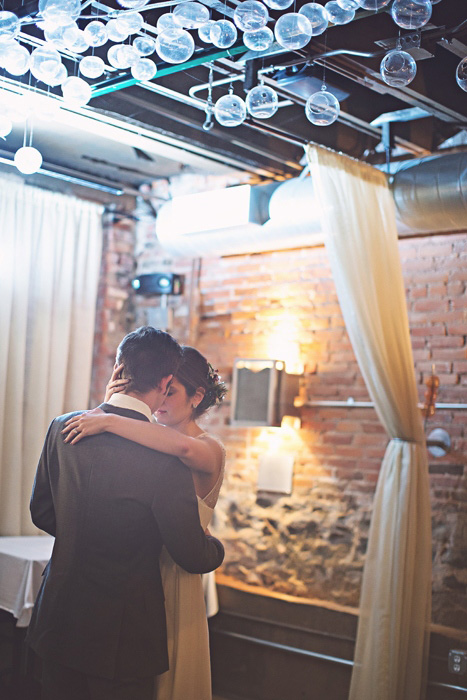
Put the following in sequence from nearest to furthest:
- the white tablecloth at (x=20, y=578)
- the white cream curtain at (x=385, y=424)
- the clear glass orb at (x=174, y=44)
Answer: the clear glass orb at (x=174, y=44)
the white cream curtain at (x=385, y=424)
the white tablecloth at (x=20, y=578)

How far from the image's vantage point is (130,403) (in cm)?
234

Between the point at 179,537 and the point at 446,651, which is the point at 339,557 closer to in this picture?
the point at 446,651

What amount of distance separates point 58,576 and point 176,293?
3.55m

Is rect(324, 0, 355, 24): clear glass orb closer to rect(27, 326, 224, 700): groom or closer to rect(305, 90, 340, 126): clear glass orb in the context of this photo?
rect(305, 90, 340, 126): clear glass orb

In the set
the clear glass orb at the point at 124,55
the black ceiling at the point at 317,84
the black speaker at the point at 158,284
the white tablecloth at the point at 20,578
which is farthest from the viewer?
the black speaker at the point at 158,284

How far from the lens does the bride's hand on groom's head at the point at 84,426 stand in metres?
2.25

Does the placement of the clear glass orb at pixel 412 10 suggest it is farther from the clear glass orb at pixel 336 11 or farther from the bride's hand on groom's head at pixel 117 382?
the bride's hand on groom's head at pixel 117 382

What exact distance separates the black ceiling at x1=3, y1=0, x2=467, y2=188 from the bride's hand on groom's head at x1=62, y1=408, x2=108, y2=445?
5.36 feet

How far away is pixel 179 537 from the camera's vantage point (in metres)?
2.20

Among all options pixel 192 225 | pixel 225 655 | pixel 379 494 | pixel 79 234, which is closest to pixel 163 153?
pixel 192 225

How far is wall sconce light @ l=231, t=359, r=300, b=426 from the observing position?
192 inches

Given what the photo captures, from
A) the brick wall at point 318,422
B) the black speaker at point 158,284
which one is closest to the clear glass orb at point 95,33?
the brick wall at point 318,422

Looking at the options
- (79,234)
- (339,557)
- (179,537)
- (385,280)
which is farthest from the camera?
(79,234)

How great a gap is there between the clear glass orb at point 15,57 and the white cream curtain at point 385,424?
5.11ft
